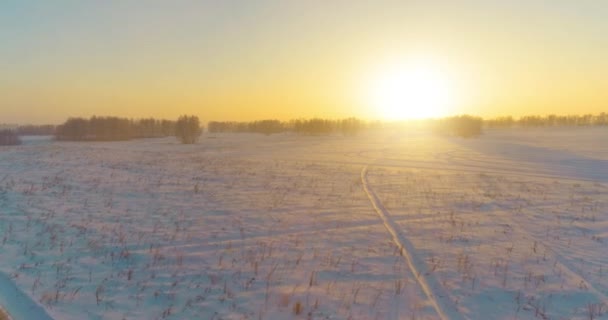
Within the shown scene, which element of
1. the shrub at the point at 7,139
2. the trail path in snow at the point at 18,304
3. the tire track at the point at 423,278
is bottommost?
the tire track at the point at 423,278

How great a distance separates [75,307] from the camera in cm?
545

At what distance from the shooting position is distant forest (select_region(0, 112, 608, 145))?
252ft

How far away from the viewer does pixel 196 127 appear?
76.0m

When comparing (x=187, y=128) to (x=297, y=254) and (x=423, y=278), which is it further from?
(x=423, y=278)

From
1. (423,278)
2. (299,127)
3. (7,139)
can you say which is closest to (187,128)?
(7,139)

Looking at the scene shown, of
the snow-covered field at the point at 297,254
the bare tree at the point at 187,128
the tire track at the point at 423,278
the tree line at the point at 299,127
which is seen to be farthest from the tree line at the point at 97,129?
the tire track at the point at 423,278

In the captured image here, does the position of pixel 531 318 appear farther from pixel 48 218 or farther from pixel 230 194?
pixel 48 218

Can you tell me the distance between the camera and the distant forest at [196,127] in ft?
252

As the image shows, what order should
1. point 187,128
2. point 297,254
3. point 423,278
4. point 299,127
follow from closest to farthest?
point 423,278, point 297,254, point 187,128, point 299,127

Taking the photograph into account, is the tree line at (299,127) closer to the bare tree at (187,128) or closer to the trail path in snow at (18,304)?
the bare tree at (187,128)

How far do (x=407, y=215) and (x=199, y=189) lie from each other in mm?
9513

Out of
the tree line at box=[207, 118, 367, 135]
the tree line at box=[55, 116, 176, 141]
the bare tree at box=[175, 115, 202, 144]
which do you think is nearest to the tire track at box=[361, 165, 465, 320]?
the bare tree at box=[175, 115, 202, 144]

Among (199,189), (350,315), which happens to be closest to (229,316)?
(350,315)

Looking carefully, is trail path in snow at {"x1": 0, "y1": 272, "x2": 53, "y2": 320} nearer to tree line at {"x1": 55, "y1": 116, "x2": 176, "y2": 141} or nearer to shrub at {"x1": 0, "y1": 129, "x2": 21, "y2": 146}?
shrub at {"x1": 0, "y1": 129, "x2": 21, "y2": 146}
